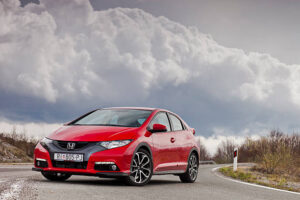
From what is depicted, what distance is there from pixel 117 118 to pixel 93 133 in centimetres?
119

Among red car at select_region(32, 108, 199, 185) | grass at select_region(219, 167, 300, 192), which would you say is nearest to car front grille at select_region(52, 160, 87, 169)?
red car at select_region(32, 108, 199, 185)

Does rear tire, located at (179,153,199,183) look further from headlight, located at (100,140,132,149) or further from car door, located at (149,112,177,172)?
headlight, located at (100,140,132,149)

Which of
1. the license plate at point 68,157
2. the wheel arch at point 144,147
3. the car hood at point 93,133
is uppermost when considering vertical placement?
the car hood at point 93,133

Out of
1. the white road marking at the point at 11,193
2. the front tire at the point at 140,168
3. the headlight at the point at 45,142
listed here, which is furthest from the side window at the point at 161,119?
the white road marking at the point at 11,193

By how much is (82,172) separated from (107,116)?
1.87 metres

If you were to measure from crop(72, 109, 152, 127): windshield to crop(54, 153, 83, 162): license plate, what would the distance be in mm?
1107

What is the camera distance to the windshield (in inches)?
371

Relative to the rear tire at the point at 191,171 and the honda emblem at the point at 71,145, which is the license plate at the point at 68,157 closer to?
the honda emblem at the point at 71,145

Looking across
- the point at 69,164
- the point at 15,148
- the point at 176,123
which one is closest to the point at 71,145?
the point at 69,164

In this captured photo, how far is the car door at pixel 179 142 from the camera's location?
419 inches

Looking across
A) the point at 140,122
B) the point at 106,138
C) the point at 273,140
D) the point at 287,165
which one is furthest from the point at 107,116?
the point at 273,140

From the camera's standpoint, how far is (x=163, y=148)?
32.4 feet

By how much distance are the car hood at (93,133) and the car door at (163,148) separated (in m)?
0.80

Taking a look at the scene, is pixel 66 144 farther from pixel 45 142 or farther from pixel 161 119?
pixel 161 119
